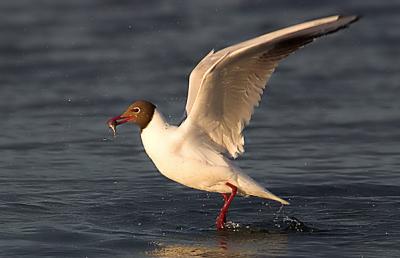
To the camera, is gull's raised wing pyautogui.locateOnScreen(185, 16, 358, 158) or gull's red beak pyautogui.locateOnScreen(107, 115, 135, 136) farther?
gull's red beak pyautogui.locateOnScreen(107, 115, 135, 136)

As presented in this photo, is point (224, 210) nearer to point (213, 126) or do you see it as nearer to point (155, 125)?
point (213, 126)

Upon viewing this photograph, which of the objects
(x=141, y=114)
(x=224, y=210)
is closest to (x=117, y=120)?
(x=141, y=114)

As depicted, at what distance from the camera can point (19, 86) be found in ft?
51.9

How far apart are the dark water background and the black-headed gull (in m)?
0.36

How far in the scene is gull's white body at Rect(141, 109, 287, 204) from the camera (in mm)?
9336

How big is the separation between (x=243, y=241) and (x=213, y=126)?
3.34 ft

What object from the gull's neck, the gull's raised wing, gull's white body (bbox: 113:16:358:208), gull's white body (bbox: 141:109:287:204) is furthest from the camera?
the gull's neck

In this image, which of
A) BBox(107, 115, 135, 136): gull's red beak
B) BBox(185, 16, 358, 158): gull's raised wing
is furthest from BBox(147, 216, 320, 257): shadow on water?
BBox(107, 115, 135, 136): gull's red beak

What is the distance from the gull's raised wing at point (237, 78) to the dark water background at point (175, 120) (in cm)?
75

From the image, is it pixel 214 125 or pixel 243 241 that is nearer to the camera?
pixel 243 241

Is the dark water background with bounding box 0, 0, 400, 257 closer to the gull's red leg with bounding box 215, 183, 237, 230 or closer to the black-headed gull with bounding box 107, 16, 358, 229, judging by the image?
the gull's red leg with bounding box 215, 183, 237, 230

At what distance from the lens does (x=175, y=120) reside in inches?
522

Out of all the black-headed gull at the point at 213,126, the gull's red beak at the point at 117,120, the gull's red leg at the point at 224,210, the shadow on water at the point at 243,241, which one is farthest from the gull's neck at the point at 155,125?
the shadow on water at the point at 243,241

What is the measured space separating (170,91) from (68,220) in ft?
19.6
